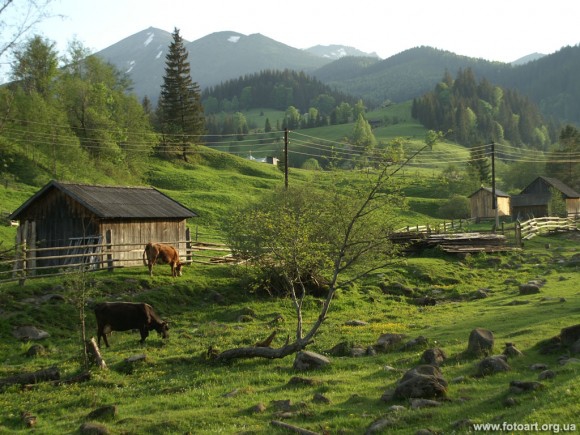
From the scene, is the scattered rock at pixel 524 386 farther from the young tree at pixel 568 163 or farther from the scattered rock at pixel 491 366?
the young tree at pixel 568 163

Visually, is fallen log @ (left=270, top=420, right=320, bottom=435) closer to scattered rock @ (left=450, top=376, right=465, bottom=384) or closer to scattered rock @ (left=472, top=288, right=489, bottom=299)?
scattered rock @ (left=450, top=376, right=465, bottom=384)

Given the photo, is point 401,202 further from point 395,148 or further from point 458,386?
point 458,386

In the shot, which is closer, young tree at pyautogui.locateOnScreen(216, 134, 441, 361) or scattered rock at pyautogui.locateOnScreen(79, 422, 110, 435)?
scattered rock at pyautogui.locateOnScreen(79, 422, 110, 435)

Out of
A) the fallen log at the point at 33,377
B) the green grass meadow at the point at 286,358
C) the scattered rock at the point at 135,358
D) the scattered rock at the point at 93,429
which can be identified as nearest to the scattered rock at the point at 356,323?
the green grass meadow at the point at 286,358

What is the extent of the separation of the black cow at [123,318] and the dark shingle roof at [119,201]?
12.0 m

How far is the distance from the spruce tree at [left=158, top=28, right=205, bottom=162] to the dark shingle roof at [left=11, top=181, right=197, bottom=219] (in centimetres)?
5286

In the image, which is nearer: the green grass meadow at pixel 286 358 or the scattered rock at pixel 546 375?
the green grass meadow at pixel 286 358

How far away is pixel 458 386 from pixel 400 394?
1492 mm

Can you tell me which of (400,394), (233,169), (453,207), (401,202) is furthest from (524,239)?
(233,169)

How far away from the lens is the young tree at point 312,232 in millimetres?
21809

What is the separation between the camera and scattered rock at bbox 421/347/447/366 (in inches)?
598

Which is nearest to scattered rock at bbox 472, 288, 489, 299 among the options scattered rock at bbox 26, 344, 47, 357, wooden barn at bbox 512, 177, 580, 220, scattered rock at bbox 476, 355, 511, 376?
scattered rock at bbox 476, 355, 511, 376

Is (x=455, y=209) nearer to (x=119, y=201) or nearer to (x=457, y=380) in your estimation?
(x=119, y=201)

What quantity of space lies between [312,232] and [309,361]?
422 inches
